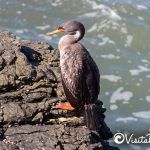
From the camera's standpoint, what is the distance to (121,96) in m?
11.5

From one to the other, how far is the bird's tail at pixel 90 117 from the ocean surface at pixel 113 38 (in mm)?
2860

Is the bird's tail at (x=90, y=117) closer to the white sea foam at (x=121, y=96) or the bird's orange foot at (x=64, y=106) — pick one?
the bird's orange foot at (x=64, y=106)

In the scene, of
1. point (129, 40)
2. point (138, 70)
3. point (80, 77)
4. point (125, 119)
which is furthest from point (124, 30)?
point (80, 77)

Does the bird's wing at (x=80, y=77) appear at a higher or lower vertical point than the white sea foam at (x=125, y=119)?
higher

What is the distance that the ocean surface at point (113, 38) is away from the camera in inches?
436

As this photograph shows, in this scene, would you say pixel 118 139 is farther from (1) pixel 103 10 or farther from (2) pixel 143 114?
(1) pixel 103 10

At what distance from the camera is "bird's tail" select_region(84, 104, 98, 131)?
6367 millimetres

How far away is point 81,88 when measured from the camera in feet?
22.0

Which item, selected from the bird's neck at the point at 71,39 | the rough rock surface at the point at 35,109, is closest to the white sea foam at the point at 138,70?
the rough rock surface at the point at 35,109

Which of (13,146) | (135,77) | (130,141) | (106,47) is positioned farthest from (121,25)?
(13,146)

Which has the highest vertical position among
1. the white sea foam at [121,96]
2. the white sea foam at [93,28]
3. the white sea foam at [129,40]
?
the white sea foam at [93,28]

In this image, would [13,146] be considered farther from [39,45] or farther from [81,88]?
[39,45]

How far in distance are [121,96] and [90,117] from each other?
5116 mm

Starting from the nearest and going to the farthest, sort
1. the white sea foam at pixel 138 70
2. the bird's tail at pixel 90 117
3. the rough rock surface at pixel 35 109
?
the rough rock surface at pixel 35 109
the bird's tail at pixel 90 117
the white sea foam at pixel 138 70
